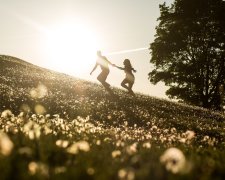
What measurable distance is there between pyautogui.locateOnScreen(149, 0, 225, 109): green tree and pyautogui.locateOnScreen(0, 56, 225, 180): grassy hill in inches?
716

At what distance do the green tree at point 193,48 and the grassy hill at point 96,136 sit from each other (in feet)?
59.7

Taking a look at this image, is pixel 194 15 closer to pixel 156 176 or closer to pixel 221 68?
pixel 221 68

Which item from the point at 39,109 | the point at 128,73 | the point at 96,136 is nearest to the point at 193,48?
the point at 128,73

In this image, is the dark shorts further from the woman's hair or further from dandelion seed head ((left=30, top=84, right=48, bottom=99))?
dandelion seed head ((left=30, top=84, right=48, bottom=99))

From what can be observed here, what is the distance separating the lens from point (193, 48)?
48125 millimetres

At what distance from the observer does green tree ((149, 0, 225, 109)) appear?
156 feet

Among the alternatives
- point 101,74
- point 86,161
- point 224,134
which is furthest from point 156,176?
point 101,74

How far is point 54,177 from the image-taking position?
13.2 ft

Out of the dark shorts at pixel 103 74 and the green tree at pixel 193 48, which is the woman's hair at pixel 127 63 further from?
the green tree at pixel 193 48

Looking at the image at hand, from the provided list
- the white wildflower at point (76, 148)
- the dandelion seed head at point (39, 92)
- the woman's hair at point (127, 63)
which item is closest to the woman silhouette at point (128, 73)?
the woman's hair at point (127, 63)

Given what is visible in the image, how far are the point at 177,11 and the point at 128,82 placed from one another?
23.7 meters

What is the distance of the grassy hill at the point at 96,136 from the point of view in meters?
4.54

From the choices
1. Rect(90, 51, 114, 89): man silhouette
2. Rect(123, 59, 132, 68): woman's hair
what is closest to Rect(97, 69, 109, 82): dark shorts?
Rect(90, 51, 114, 89): man silhouette

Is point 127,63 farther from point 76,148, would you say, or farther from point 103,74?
point 76,148
